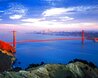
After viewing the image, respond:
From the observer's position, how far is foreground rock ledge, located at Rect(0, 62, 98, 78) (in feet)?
23.3

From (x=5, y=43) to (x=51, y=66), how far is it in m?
2.40

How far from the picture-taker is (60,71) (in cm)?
783

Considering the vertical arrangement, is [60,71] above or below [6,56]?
below

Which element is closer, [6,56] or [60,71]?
[60,71]

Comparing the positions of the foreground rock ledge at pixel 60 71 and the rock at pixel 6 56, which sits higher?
the rock at pixel 6 56

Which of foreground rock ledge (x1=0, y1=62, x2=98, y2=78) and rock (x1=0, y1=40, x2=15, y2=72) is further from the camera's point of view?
rock (x1=0, y1=40, x2=15, y2=72)

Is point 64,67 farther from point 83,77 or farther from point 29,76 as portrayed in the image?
point 29,76

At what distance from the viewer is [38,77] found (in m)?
7.25

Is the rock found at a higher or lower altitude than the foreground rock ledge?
higher

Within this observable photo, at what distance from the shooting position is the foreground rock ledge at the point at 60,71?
7.11m

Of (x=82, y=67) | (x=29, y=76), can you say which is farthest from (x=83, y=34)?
(x=29, y=76)

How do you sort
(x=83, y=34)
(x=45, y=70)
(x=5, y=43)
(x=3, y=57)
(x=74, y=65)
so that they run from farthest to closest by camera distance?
(x=83, y=34) < (x=5, y=43) < (x=3, y=57) < (x=74, y=65) < (x=45, y=70)

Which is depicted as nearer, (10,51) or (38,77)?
(38,77)

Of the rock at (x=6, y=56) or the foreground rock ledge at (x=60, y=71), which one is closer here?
the foreground rock ledge at (x=60, y=71)
